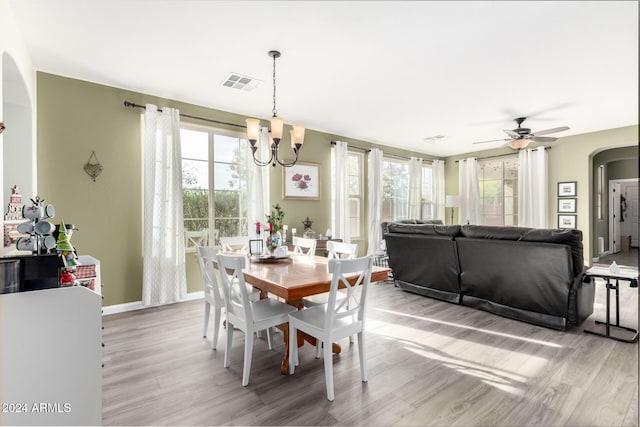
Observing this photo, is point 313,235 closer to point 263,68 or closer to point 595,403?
point 263,68

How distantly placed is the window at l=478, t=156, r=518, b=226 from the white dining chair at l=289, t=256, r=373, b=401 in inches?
246

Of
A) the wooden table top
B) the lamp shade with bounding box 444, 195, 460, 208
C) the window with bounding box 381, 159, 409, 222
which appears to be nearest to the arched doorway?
the lamp shade with bounding box 444, 195, 460, 208

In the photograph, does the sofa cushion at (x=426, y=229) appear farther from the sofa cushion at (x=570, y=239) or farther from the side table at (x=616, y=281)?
the side table at (x=616, y=281)

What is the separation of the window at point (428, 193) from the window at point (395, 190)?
750 mm

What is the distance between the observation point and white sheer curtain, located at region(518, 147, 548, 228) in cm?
633

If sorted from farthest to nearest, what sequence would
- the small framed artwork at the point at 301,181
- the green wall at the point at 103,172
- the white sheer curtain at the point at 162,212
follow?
the small framed artwork at the point at 301,181 → the white sheer curtain at the point at 162,212 → the green wall at the point at 103,172

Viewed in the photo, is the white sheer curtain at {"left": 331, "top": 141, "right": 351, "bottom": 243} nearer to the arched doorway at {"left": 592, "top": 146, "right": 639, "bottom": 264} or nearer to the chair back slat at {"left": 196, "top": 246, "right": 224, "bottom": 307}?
the chair back slat at {"left": 196, "top": 246, "right": 224, "bottom": 307}

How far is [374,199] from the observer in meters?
6.30

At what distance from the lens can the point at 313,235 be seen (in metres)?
5.27

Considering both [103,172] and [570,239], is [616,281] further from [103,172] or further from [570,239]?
[103,172]

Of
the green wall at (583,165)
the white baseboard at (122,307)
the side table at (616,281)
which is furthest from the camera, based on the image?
the green wall at (583,165)

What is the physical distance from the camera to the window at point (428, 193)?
25.1ft

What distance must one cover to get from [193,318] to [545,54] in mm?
4472

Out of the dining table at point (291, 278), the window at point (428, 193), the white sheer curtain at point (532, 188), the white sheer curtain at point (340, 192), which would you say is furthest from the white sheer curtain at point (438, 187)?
the dining table at point (291, 278)
